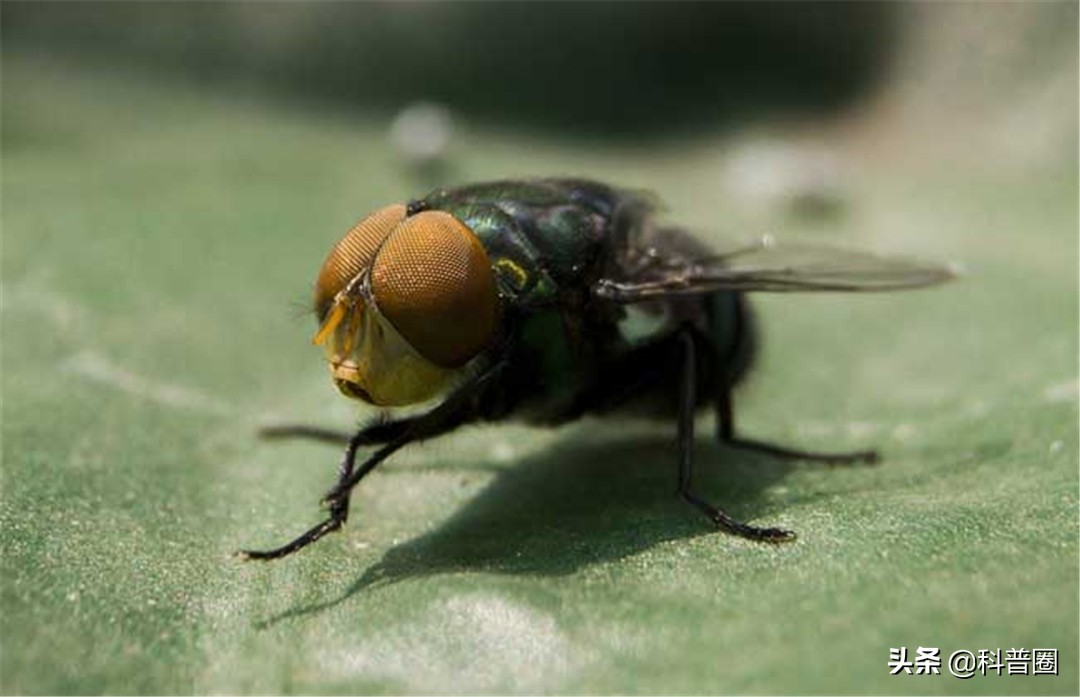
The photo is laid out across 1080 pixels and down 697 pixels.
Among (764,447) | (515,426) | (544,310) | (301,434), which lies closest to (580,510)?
(544,310)

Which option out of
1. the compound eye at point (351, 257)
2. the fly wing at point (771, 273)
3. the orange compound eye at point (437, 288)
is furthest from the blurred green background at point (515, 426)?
the compound eye at point (351, 257)

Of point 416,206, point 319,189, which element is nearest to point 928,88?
point 319,189

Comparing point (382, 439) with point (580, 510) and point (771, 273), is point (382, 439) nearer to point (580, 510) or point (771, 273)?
point (580, 510)

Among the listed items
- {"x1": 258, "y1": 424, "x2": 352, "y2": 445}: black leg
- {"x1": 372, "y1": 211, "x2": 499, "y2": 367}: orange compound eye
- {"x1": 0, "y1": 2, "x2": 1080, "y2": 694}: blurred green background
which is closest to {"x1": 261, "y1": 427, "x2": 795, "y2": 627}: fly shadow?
{"x1": 0, "y1": 2, "x2": 1080, "y2": 694}: blurred green background

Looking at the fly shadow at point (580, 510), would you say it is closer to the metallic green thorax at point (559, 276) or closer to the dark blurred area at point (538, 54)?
the metallic green thorax at point (559, 276)

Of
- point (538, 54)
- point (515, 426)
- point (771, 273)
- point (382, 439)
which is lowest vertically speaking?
point (515, 426)

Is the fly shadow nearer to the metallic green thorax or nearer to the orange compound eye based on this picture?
the metallic green thorax

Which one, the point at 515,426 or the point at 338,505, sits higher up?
the point at 338,505
